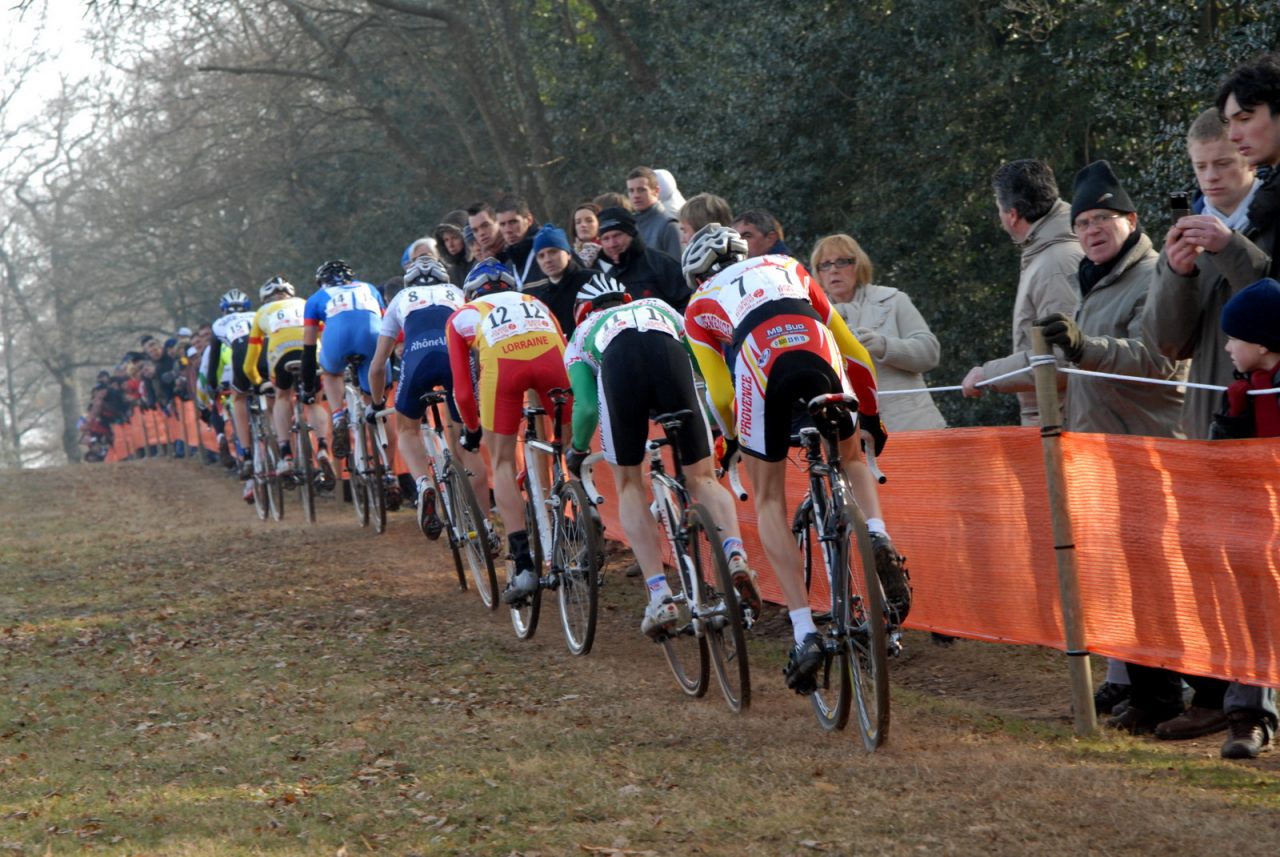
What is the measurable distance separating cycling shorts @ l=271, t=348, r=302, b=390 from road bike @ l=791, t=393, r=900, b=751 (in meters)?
11.2

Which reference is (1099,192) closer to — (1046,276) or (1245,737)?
(1046,276)

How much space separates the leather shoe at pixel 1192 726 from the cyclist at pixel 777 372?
1279mm

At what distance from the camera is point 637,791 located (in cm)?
639

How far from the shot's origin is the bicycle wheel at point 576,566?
9047 millimetres

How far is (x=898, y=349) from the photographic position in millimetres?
9336

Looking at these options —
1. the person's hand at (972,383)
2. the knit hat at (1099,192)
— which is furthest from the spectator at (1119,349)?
the person's hand at (972,383)

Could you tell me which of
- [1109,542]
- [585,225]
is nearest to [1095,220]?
[1109,542]

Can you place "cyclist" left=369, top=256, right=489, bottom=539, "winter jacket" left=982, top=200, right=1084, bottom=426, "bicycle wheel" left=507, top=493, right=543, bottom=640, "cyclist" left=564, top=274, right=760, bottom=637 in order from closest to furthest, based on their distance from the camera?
"winter jacket" left=982, top=200, right=1084, bottom=426, "cyclist" left=564, top=274, right=760, bottom=637, "bicycle wheel" left=507, top=493, right=543, bottom=640, "cyclist" left=369, top=256, right=489, bottom=539

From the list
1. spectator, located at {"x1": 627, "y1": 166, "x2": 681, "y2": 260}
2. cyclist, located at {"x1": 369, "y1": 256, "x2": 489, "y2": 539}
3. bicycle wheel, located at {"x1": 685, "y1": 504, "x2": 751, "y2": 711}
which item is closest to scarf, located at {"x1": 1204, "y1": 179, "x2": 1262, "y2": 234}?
bicycle wheel, located at {"x1": 685, "y1": 504, "x2": 751, "y2": 711}

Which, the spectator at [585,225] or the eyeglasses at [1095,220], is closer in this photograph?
the eyeglasses at [1095,220]

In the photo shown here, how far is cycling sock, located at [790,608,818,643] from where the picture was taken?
6953mm

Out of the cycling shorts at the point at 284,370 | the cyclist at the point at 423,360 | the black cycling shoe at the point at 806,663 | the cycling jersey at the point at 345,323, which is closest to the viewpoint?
the black cycling shoe at the point at 806,663

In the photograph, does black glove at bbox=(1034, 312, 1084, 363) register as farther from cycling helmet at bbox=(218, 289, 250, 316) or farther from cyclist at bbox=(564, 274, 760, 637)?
cycling helmet at bbox=(218, 289, 250, 316)

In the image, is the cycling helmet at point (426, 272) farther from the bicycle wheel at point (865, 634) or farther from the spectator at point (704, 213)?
the bicycle wheel at point (865, 634)
